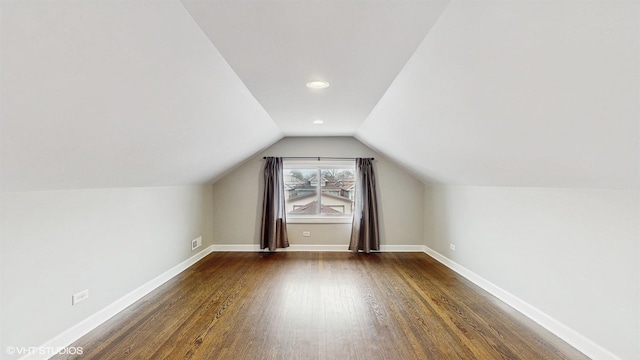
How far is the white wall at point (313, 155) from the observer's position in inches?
217

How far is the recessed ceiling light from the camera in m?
2.51

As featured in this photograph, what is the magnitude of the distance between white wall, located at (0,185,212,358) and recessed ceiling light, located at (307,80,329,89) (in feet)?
6.97

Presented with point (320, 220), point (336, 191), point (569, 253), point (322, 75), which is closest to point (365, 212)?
point (336, 191)

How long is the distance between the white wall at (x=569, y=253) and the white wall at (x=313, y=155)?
1642 millimetres

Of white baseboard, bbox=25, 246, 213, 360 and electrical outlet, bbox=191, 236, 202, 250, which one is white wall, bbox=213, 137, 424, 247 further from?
white baseboard, bbox=25, 246, 213, 360

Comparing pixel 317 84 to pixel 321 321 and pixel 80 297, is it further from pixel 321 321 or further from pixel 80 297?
pixel 80 297

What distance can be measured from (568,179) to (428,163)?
1.80 meters

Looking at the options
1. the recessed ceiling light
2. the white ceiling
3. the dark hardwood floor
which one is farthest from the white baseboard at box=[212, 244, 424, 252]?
the recessed ceiling light

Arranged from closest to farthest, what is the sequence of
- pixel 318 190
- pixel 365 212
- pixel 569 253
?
pixel 569 253 → pixel 365 212 → pixel 318 190

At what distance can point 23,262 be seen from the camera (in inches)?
80.9

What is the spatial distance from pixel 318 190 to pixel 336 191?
341 mm

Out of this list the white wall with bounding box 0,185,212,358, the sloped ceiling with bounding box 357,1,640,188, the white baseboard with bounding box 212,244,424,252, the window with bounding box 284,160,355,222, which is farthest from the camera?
the window with bounding box 284,160,355,222

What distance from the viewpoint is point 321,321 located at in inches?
110

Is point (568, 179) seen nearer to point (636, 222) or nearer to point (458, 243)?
point (636, 222)
